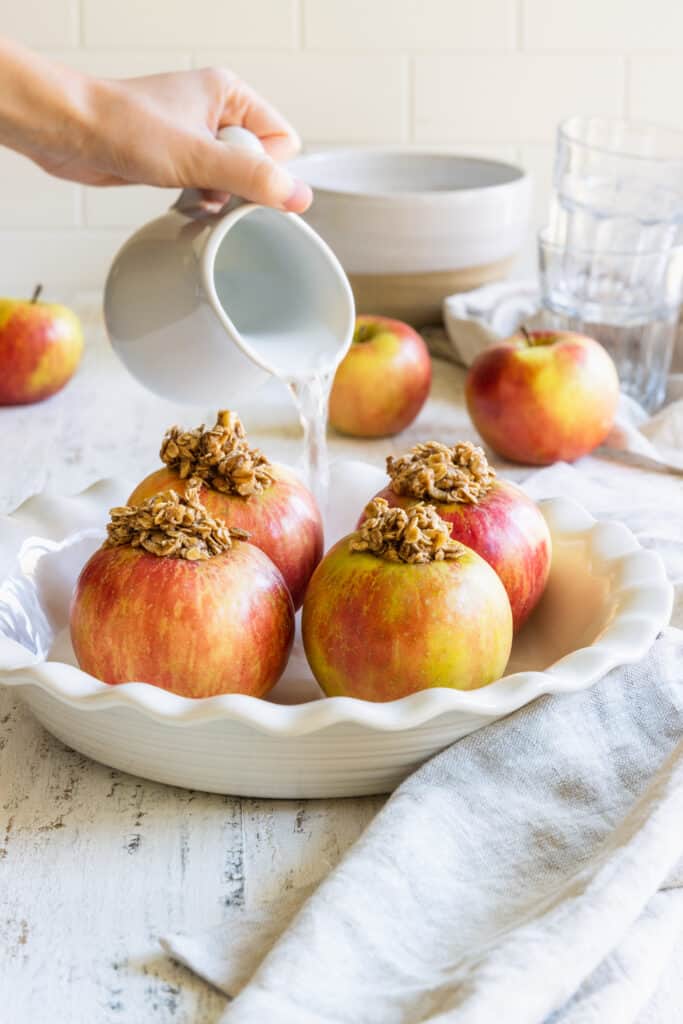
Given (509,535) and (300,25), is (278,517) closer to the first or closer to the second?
(509,535)

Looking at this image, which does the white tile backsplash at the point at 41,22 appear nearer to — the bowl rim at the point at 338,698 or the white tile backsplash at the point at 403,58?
the white tile backsplash at the point at 403,58

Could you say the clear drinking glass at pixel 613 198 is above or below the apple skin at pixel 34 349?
above

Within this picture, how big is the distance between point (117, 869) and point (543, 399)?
0.68 m

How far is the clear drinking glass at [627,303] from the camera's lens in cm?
133

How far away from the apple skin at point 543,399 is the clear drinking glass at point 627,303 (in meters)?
0.13

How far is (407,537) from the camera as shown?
2.24 feet

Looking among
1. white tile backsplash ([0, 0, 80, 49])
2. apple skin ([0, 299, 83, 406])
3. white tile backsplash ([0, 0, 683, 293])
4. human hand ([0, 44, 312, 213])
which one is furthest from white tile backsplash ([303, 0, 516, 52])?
human hand ([0, 44, 312, 213])

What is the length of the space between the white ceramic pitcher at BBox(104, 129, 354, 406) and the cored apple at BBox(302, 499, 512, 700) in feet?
0.85

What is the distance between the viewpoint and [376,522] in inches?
27.4

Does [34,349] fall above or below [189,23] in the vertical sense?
below

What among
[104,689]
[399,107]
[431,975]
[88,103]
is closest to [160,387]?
[88,103]

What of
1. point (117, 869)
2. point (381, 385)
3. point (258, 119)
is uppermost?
point (258, 119)

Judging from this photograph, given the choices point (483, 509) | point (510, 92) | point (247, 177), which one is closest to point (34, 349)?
point (247, 177)

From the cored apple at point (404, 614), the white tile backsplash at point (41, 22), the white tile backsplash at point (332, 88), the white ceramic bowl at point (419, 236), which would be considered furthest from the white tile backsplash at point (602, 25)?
the cored apple at point (404, 614)
